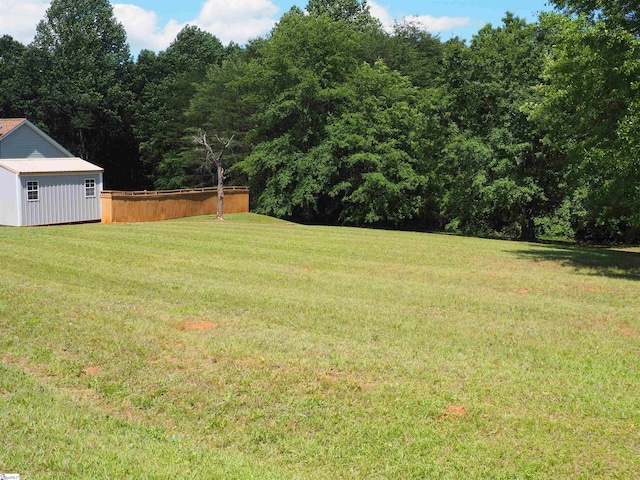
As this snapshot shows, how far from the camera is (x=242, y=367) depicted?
7.88 m

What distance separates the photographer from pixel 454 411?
6.74m

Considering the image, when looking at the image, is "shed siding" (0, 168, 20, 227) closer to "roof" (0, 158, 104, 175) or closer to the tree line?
"roof" (0, 158, 104, 175)

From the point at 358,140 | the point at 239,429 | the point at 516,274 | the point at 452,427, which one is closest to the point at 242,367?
the point at 239,429

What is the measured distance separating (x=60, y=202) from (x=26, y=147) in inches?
195

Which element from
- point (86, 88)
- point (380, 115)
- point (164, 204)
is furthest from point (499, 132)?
point (86, 88)

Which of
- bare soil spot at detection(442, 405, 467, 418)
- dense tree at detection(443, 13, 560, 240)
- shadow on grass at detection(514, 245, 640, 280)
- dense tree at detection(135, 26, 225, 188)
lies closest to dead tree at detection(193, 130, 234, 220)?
dense tree at detection(135, 26, 225, 188)

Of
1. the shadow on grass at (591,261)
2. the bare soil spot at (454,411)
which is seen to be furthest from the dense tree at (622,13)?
the bare soil spot at (454,411)

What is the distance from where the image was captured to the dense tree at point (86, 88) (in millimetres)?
49000

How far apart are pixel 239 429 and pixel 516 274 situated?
11112 millimetres

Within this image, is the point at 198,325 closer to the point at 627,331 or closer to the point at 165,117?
the point at 627,331

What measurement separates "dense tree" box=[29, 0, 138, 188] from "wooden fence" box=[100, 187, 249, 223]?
16933 mm

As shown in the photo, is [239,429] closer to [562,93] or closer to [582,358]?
[582,358]

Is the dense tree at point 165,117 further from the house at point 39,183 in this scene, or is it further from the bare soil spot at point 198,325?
the bare soil spot at point 198,325

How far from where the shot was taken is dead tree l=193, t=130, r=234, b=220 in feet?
115
